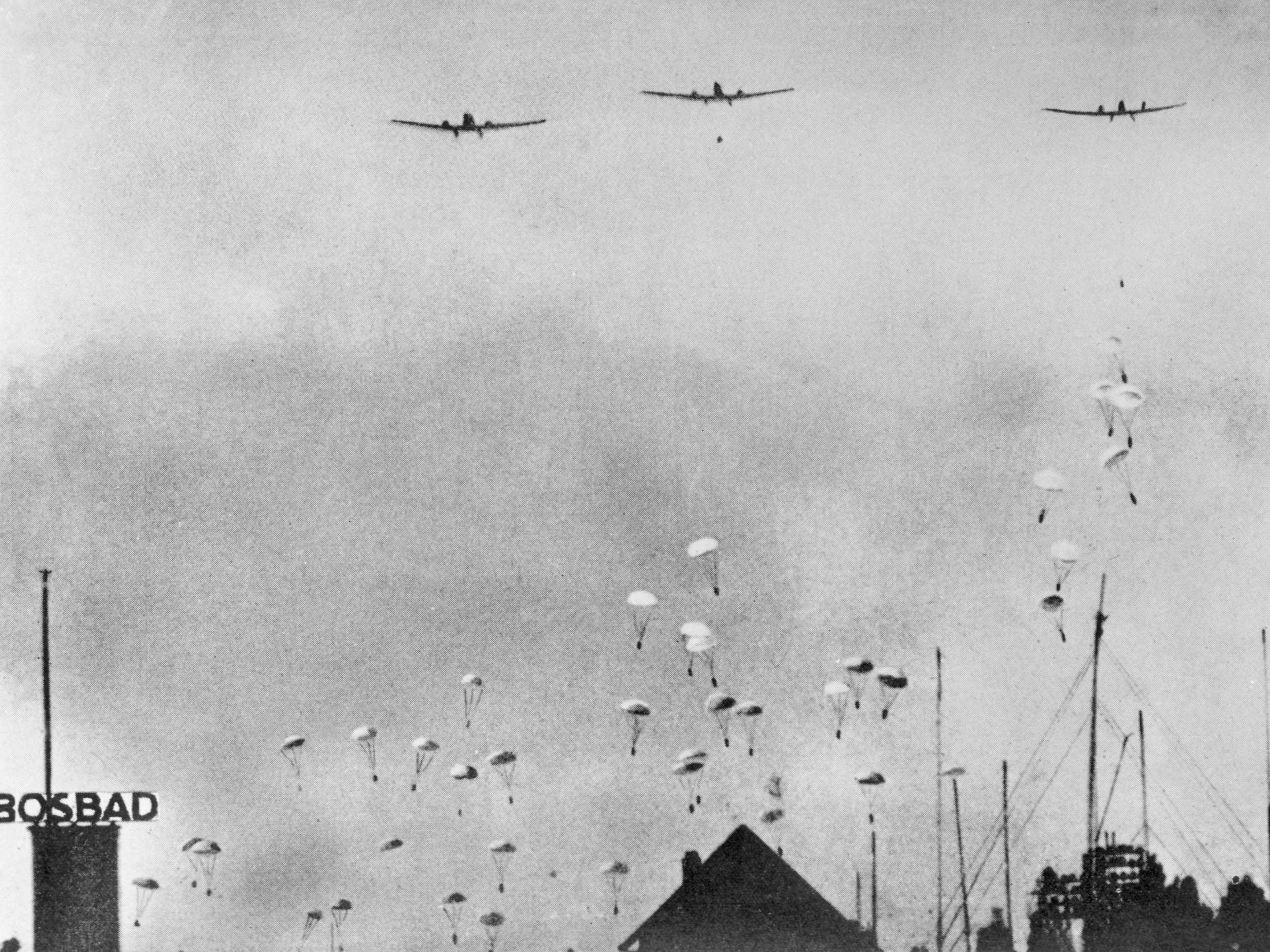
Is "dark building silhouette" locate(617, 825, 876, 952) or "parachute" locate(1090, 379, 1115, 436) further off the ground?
"parachute" locate(1090, 379, 1115, 436)

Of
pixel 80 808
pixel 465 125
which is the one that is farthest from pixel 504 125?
pixel 80 808

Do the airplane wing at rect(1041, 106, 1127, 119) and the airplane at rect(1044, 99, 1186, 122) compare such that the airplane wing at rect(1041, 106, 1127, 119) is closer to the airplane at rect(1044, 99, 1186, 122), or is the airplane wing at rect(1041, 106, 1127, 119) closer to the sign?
the airplane at rect(1044, 99, 1186, 122)

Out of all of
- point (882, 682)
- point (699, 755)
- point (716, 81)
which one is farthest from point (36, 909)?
point (716, 81)

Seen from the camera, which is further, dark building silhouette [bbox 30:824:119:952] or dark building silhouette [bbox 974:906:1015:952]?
dark building silhouette [bbox 974:906:1015:952]

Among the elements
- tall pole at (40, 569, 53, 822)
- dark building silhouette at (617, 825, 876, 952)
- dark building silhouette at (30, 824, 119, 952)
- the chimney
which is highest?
tall pole at (40, 569, 53, 822)

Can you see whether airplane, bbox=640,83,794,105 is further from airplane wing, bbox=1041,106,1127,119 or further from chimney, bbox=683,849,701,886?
chimney, bbox=683,849,701,886

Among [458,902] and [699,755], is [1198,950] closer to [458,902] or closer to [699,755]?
[699,755]

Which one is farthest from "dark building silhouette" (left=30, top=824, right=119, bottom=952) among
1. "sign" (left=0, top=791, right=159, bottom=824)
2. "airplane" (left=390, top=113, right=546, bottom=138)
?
"airplane" (left=390, top=113, right=546, bottom=138)
